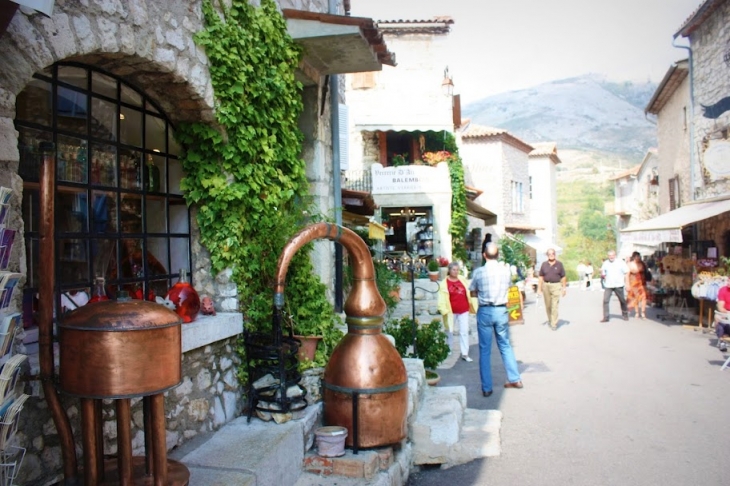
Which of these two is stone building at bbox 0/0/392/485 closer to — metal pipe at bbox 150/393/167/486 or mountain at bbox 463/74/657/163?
metal pipe at bbox 150/393/167/486

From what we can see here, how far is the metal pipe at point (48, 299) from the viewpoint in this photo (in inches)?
99.2

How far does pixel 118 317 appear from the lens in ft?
7.97

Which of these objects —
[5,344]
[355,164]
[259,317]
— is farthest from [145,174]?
[355,164]

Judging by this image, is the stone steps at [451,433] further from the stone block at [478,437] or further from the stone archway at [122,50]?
the stone archway at [122,50]

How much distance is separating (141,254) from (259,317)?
1.06 meters

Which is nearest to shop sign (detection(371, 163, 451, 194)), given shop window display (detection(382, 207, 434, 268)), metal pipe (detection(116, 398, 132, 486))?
shop window display (detection(382, 207, 434, 268))

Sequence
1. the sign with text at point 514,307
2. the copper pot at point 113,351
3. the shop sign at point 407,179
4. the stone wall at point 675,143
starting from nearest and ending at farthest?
the copper pot at point 113,351 → the sign with text at point 514,307 → the stone wall at point 675,143 → the shop sign at point 407,179

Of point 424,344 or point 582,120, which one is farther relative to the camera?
point 582,120

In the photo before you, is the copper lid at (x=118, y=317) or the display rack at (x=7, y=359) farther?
the copper lid at (x=118, y=317)

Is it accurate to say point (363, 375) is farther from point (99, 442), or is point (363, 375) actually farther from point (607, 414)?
point (607, 414)

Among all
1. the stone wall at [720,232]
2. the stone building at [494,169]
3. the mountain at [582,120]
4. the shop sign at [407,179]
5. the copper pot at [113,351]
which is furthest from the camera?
the mountain at [582,120]

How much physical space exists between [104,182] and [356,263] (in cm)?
193

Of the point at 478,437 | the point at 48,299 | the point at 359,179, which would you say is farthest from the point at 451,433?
the point at 359,179

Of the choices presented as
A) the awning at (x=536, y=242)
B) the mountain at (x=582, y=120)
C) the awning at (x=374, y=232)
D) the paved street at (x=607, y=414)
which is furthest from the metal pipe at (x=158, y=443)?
the mountain at (x=582, y=120)
